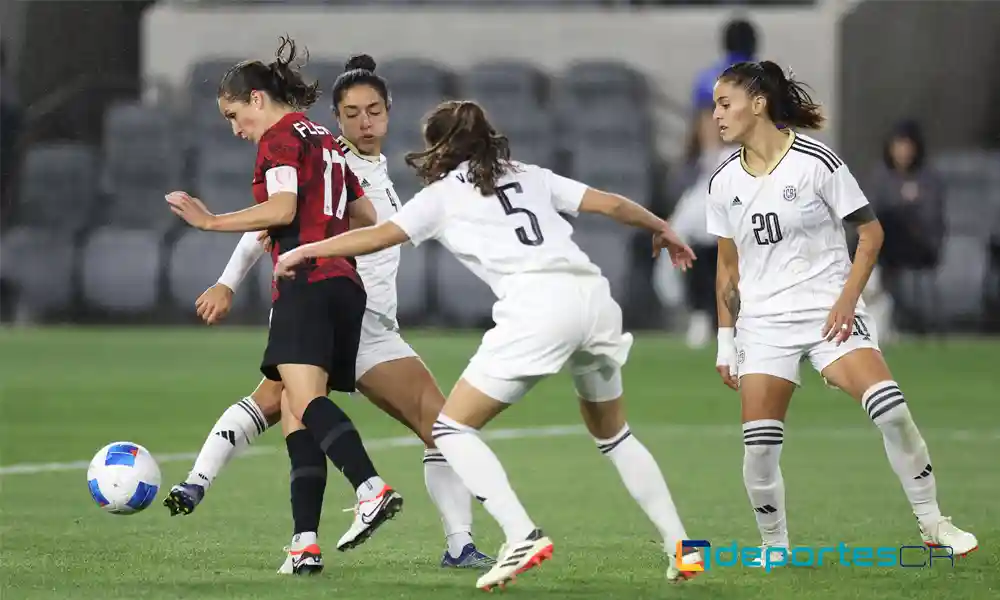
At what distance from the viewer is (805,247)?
22.8 feet

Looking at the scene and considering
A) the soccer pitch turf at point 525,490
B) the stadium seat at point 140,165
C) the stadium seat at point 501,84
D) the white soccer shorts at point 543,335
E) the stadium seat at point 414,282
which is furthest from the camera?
the stadium seat at point 140,165

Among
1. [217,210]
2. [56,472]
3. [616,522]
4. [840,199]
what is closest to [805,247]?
[840,199]

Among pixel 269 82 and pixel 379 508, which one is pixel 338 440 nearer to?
pixel 379 508

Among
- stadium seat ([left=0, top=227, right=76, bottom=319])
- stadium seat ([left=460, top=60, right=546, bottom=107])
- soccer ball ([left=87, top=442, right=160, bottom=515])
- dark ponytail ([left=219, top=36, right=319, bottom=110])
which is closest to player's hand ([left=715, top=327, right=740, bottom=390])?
dark ponytail ([left=219, top=36, right=319, bottom=110])

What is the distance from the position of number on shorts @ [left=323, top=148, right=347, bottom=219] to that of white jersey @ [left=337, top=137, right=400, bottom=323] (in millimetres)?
354

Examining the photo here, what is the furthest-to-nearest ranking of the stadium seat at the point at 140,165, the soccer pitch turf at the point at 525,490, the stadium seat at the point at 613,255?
the stadium seat at the point at 140,165 < the stadium seat at the point at 613,255 < the soccer pitch turf at the point at 525,490

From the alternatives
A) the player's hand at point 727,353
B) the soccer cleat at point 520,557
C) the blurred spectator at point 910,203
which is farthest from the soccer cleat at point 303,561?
the blurred spectator at point 910,203

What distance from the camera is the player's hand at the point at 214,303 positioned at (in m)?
6.85

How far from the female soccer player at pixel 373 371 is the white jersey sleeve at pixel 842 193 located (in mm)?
1637

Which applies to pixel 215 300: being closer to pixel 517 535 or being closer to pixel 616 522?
pixel 517 535

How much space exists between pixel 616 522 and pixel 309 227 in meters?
2.26

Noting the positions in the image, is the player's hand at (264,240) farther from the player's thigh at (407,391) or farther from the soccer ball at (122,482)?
the soccer ball at (122,482)

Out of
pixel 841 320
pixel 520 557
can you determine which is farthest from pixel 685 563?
pixel 841 320

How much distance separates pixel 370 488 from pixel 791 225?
1910 mm
